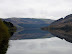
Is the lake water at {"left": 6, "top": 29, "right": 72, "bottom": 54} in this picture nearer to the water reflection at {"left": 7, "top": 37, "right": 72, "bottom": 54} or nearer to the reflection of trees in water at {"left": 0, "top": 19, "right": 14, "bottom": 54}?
the water reflection at {"left": 7, "top": 37, "right": 72, "bottom": 54}

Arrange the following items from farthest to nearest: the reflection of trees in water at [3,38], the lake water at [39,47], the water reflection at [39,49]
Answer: the reflection of trees in water at [3,38] → the lake water at [39,47] → the water reflection at [39,49]

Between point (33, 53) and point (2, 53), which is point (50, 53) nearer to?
point (33, 53)

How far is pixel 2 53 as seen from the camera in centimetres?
3141

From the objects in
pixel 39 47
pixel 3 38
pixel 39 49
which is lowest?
pixel 39 47

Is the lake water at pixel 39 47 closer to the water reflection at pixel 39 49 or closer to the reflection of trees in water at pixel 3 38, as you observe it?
the water reflection at pixel 39 49

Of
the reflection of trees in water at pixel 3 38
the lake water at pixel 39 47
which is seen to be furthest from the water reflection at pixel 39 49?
the reflection of trees in water at pixel 3 38

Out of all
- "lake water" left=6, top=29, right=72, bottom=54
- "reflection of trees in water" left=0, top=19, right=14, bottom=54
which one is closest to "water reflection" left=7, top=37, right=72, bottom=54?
"lake water" left=6, top=29, right=72, bottom=54

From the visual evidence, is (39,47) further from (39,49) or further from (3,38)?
(3,38)

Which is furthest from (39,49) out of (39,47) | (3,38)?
(3,38)

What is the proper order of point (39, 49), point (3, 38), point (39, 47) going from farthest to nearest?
point (3, 38) → point (39, 47) → point (39, 49)

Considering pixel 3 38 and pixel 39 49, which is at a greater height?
pixel 3 38

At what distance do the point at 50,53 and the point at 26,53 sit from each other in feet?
18.6

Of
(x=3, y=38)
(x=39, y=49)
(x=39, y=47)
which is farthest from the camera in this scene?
(x=3, y=38)

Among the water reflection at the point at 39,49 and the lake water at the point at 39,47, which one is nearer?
the water reflection at the point at 39,49
